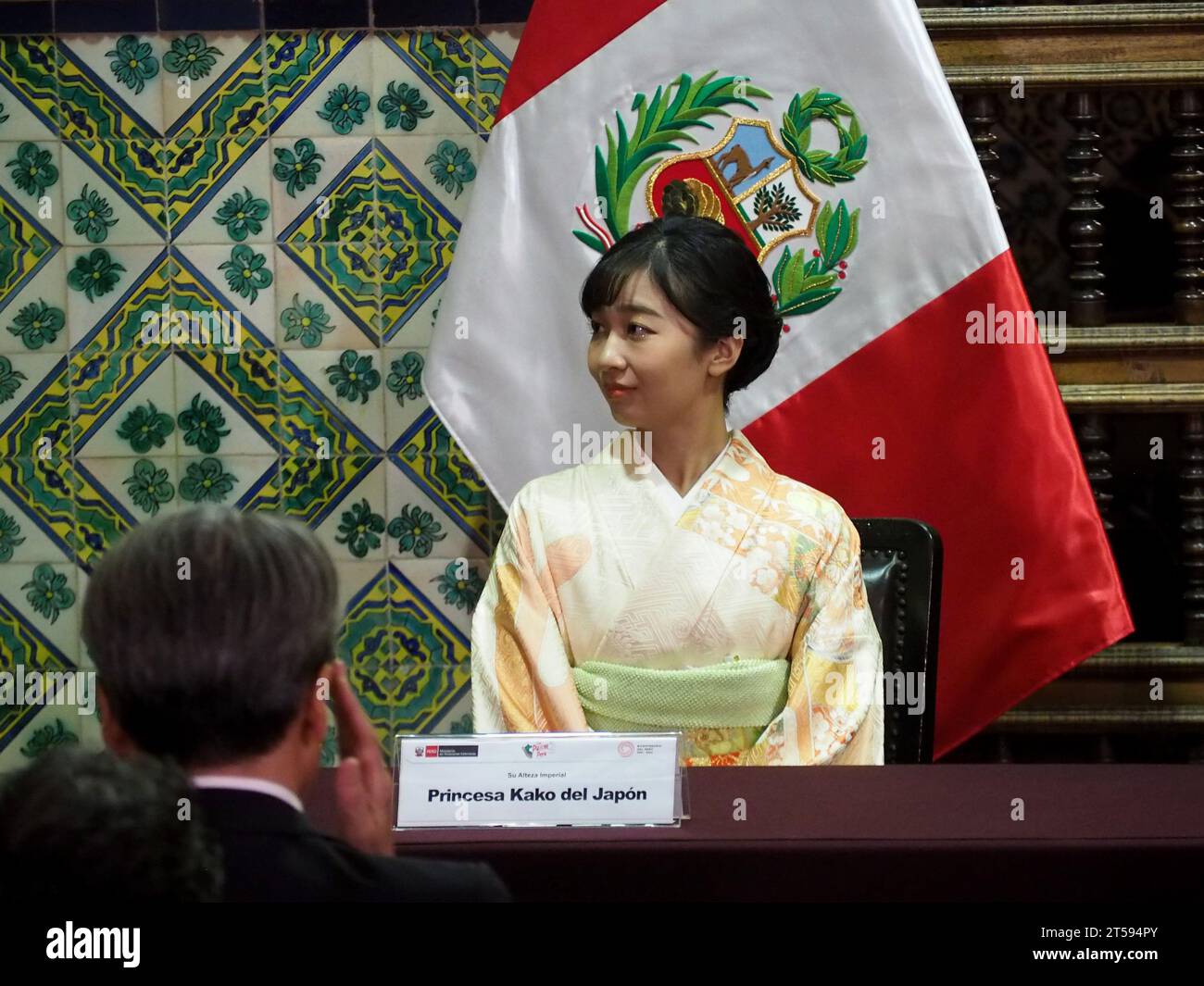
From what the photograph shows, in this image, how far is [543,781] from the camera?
4.61 feet

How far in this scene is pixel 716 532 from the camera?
2.10 m

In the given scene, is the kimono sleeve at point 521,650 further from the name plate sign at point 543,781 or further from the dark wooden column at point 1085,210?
the dark wooden column at point 1085,210

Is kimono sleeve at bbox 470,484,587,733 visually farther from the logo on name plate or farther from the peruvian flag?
the peruvian flag

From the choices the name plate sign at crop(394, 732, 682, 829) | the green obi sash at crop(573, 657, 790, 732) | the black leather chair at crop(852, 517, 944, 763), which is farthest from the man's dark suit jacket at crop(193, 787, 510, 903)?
the black leather chair at crop(852, 517, 944, 763)

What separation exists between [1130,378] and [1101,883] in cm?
205

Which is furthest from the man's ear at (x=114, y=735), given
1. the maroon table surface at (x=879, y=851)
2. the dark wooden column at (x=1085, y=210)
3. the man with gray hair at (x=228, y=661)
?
the dark wooden column at (x=1085, y=210)

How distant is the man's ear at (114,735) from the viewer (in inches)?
36.8

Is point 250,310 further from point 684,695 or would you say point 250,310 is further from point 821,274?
point 684,695

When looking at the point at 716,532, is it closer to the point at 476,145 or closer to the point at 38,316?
the point at 476,145

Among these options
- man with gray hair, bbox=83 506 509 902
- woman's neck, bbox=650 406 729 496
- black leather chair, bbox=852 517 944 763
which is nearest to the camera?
man with gray hair, bbox=83 506 509 902

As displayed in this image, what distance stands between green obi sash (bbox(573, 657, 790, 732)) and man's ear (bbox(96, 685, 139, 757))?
110 cm

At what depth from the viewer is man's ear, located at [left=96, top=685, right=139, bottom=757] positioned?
3.07ft

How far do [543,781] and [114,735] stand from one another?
0.54 meters

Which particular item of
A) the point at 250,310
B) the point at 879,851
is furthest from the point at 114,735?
the point at 250,310
